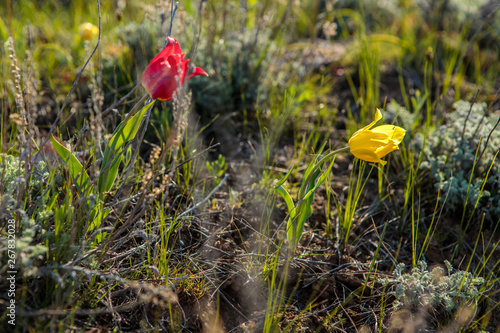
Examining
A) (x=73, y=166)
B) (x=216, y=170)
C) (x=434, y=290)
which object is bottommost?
(x=434, y=290)

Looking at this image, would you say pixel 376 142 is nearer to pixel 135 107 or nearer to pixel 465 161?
pixel 135 107

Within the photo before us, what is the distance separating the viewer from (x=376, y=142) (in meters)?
1.34

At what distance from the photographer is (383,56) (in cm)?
330

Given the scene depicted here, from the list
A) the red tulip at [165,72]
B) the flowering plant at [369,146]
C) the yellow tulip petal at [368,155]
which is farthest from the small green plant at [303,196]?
the red tulip at [165,72]

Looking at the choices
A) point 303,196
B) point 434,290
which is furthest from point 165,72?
point 434,290

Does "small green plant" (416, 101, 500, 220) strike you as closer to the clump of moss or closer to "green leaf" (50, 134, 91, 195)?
the clump of moss

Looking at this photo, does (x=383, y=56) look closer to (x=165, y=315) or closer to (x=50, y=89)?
(x=50, y=89)

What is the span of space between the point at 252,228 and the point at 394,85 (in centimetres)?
198

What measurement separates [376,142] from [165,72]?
0.76 meters

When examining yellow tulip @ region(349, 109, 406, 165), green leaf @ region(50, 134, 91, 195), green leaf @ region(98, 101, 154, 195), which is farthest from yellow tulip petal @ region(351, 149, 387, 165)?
green leaf @ region(50, 134, 91, 195)

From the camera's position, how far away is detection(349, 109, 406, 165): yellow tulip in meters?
1.34

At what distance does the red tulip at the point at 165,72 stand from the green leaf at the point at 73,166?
38cm

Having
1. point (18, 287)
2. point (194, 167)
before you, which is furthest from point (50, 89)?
point (18, 287)

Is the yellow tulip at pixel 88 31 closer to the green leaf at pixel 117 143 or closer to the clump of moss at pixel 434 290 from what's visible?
the green leaf at pixel 117 143
